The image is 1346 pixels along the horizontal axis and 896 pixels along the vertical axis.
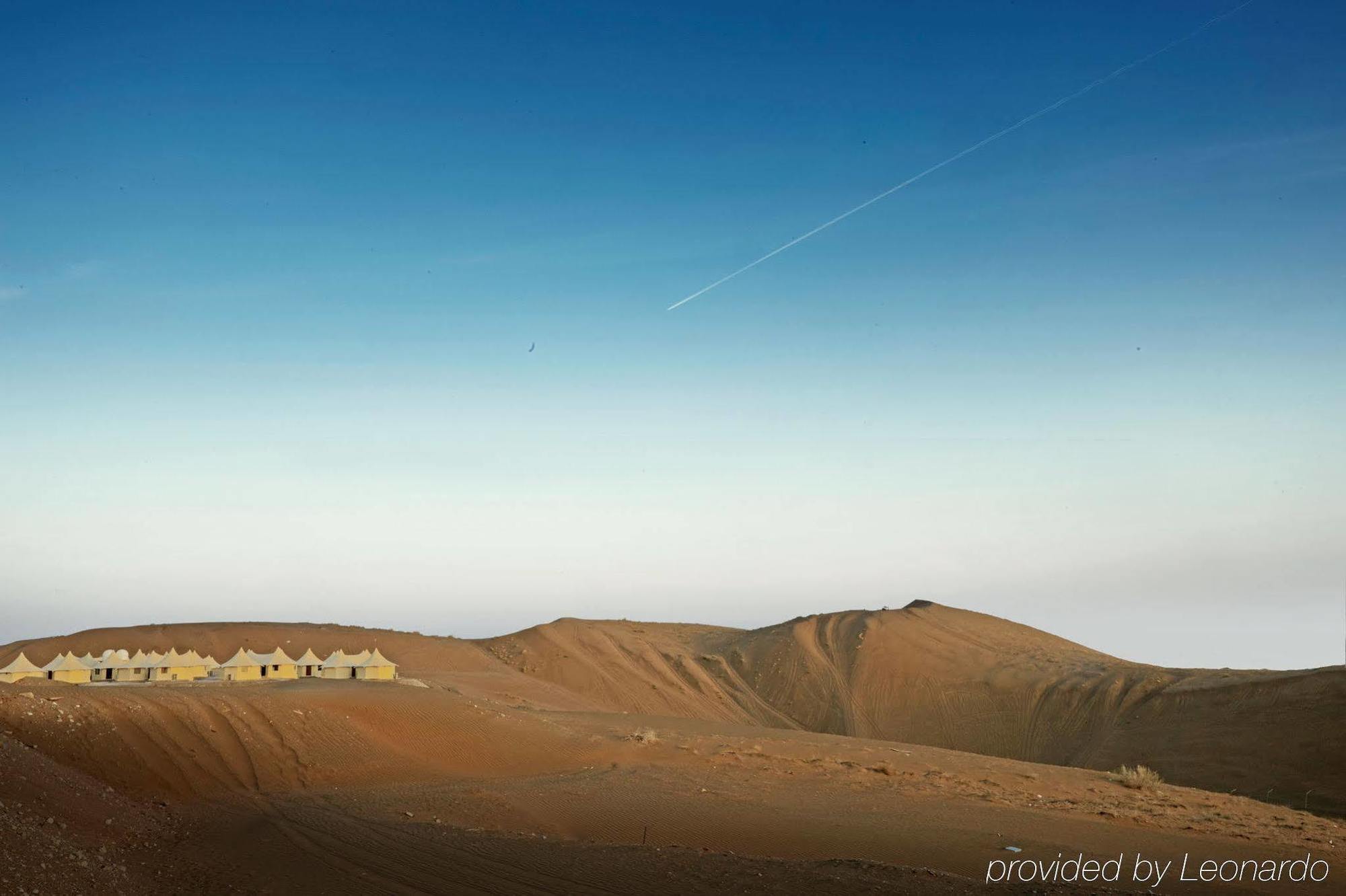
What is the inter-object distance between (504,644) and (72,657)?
82.5ft

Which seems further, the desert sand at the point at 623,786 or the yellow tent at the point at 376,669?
the yellow tent at the point at 376,669

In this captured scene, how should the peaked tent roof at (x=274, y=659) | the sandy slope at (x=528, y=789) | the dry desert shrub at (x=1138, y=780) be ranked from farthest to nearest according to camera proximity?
the peaked tent roof at (x=274, y=659)
the dry desert shrub at (x=1138, y=780)
the sandy slope at (x=528, y=789)

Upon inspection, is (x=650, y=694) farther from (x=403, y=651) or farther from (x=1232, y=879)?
(x=1232, y=879)

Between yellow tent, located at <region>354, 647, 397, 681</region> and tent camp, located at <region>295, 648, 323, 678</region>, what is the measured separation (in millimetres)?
2469

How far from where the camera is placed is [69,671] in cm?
4116

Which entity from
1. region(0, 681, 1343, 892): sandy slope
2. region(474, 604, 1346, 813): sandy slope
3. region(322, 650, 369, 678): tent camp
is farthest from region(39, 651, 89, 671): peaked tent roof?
region(474, 604, 1346, 813): sandy slope

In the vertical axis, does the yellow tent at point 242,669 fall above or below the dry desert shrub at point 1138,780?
above

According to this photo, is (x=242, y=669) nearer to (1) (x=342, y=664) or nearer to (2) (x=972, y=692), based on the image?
(1) (x=342, y=664)

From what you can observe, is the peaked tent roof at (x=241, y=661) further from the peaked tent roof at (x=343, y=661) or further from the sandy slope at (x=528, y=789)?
the sandy slope at (x=528, y=789)

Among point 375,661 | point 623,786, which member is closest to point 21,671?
point 375,661

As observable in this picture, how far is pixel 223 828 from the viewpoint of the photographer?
18000mm

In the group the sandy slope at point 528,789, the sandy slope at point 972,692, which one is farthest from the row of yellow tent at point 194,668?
the sandy slope at point 972,692

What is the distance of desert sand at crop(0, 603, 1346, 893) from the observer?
14.6 m

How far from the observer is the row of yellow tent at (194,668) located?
4150cm
